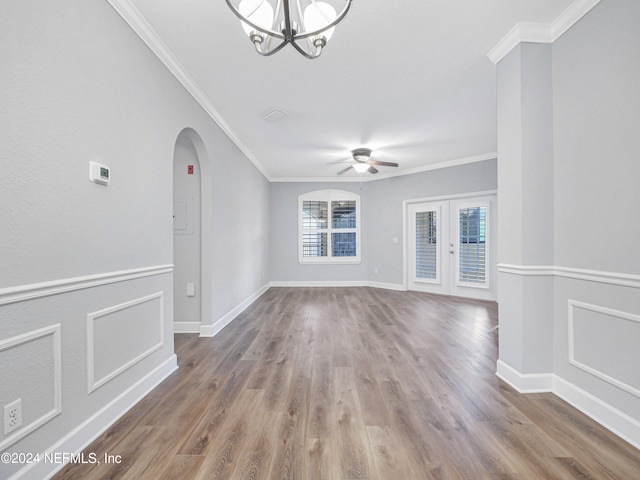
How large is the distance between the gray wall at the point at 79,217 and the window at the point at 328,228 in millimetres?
4450

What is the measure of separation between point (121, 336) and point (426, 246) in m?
5.46

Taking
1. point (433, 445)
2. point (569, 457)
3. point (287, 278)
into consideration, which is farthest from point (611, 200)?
point (287, 278)

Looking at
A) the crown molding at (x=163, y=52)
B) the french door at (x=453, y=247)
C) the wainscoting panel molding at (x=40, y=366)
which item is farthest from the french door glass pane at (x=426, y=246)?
the wainscoting panel molding at (x=40, y=366)

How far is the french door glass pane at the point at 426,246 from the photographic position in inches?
223

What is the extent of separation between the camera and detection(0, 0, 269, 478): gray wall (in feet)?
3.72

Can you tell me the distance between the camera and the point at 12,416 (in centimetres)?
111

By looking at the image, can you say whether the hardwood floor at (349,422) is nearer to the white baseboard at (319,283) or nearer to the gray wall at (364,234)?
the gray wall at (364,234)

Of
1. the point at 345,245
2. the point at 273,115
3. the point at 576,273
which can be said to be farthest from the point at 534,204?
the point at 345,245

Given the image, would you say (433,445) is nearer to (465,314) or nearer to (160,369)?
(160,369)

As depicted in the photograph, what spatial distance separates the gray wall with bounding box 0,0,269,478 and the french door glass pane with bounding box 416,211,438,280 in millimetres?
4999

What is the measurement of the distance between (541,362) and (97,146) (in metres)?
3.25

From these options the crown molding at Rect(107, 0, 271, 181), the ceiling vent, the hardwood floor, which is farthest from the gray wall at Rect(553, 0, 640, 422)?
the crown molding at Rect(107, 0, 271, 181)

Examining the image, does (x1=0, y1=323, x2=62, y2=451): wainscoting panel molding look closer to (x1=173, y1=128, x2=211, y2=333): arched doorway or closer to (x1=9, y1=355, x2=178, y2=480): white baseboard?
(x1=9, y1=355, x2=178, y2=480): white baseboard

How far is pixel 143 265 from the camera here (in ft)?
6.30
